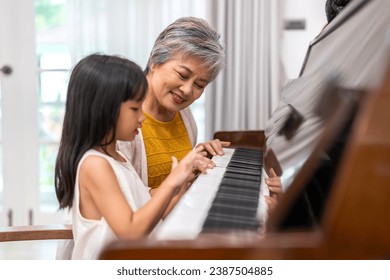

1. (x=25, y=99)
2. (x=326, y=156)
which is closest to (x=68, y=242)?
(x=326, y=156)

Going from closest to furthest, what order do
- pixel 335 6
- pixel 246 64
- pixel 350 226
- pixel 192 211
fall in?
pixel 350 226
pixel 192 211
pixel 335 6
pixel 246 64

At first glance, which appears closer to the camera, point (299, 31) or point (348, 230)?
point (348, 230)

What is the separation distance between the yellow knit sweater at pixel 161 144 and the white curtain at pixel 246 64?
4.01 feet

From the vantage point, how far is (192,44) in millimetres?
1527

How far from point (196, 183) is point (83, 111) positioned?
0.29m

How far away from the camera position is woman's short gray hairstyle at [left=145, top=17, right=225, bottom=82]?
1.53 meters

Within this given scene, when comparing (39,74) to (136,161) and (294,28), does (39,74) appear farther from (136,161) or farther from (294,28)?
(136,161)

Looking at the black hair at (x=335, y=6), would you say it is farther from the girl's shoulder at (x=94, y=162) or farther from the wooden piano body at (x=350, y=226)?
the wooden piano body at (x=350, y=226)

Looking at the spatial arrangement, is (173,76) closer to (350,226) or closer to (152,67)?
(152,67)

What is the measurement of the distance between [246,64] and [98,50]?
80 cm

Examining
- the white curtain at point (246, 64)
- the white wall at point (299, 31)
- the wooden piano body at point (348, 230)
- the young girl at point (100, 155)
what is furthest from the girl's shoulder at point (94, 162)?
the white wall at point (299, 31)

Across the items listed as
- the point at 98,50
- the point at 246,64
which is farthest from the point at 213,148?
the point at 98,50

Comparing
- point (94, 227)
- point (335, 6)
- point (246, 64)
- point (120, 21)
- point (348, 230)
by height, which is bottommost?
point (94, 227)

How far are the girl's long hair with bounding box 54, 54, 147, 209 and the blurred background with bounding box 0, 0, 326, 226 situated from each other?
186 cm
